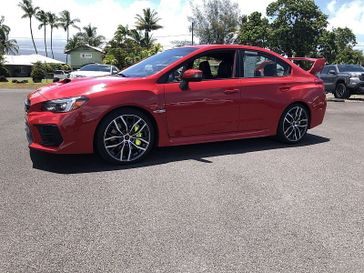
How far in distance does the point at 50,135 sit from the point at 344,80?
14.9 metres

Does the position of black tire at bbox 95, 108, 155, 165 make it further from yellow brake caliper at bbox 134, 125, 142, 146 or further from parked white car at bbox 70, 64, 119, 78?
parked white car at bbox 70, 64, 119, 78

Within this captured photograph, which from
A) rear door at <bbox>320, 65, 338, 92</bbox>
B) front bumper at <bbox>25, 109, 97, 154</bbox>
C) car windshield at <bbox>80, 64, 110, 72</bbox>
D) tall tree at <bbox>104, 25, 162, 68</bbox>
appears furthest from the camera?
tall tree at <bbox>104, 25, 162, 68</bbox>

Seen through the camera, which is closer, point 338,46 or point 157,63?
point 157,63

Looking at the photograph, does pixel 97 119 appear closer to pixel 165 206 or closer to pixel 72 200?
pixel 72 200

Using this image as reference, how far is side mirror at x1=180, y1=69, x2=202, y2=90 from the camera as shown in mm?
5535

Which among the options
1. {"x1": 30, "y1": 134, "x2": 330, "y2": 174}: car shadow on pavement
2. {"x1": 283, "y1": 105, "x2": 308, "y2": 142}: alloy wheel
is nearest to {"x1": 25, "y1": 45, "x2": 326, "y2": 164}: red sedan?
{"x1": 283, "y1": 105, "x2": 308, "y2": 142}: alloy wheel

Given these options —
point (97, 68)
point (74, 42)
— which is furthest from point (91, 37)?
point (97, 68)

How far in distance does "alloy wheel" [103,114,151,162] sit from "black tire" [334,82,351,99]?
13969mm

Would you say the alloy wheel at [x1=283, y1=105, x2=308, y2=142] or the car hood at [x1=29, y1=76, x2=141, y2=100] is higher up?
the car hood at [x1=29, y1=76, x2=141, y2=100]

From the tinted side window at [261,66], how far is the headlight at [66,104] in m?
2.58

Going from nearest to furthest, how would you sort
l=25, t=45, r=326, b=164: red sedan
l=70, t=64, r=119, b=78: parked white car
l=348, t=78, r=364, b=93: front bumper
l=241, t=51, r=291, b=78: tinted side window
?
l=25, t=45, r=326, b=164: red sedan, l=241, t=51, r=291, b=78: tinted side window, l=348, t=78, r=364, b=93: front bumper, l=70, t=64, r=119, b=78: parked white car

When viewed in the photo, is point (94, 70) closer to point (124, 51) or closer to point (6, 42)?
point (124, 51)

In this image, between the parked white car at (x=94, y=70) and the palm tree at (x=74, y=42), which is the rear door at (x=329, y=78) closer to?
the parked white car at (x=94, y=70)

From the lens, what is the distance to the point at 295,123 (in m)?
6.93
